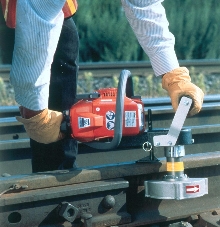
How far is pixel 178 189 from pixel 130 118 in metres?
0.45

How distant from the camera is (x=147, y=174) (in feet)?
8.57

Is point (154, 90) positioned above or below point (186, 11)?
below

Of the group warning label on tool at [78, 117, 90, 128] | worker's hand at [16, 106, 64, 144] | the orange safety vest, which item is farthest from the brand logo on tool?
the orange safety vest

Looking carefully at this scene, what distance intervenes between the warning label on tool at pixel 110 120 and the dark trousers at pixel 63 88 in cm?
43


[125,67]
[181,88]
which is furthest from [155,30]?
[125,67]

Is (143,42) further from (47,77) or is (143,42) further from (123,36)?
(123,36)

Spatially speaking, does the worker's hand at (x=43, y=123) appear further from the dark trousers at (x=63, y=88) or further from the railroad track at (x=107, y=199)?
the dark trousers at (x=63, y=88)

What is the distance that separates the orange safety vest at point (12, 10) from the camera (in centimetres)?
259

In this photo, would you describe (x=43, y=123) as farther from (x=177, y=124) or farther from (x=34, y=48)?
(x=177, y=124)

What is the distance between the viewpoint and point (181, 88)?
9.11ft

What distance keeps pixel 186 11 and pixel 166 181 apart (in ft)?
38.4

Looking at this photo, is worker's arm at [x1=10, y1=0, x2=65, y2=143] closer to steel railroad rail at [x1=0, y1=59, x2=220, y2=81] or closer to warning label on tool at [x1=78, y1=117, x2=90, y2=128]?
warning label on tool at [x1=78, y1=117, x2=90, y2=128]

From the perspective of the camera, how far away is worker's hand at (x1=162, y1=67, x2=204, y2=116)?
2.69 meters

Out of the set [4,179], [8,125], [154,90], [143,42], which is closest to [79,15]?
[154,90]
